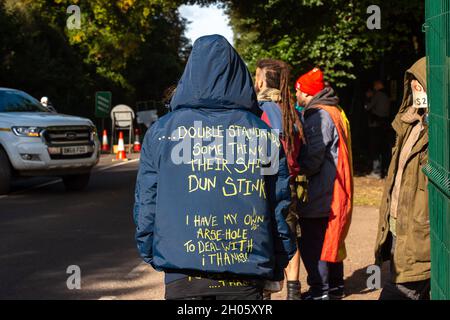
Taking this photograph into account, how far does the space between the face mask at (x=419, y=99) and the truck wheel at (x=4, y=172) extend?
32.6ft

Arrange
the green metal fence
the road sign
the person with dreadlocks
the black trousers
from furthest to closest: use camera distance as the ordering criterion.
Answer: the road sign
the black trousers
the person with dreadlocks
the green metal fence

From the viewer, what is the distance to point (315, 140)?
5.95m

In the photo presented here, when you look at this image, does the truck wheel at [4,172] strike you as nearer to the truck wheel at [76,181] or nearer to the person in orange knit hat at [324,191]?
the truck wheel at [76,181]

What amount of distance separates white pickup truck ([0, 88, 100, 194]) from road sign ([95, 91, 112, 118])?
64.5 ft

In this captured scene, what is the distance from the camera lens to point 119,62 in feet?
98.1

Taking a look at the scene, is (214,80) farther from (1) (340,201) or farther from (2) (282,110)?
(1) (340,201)

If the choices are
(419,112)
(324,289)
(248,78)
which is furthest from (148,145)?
(324,289)

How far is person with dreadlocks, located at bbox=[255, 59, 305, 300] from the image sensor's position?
5.58m

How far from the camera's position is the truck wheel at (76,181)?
1439 cm

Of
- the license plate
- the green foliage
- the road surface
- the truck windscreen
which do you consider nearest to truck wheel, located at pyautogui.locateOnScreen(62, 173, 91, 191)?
the road surface

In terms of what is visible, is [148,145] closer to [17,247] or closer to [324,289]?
[324,289]

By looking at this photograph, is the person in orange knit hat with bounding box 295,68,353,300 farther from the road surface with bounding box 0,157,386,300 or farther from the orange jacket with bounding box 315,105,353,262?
the road surface with bounding box 0,157,386,300

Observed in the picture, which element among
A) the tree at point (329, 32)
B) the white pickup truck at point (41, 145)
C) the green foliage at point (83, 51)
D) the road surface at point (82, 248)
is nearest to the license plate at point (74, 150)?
the white pickup truck at point (41, 145)
